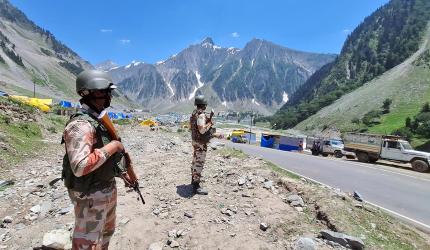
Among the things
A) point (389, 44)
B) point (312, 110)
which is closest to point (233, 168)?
point (312, 110)

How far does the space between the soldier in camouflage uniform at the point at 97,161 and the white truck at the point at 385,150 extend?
2574 centimetres

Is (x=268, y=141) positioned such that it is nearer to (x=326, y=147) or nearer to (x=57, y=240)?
(x=326, y=147)

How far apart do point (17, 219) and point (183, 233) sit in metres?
3.96

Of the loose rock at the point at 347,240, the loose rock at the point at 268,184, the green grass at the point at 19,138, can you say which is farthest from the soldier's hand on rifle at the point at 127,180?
the green grass at the point at 19,138

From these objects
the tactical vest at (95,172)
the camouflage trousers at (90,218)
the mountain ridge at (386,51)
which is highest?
the mountain ridge at (386,51)

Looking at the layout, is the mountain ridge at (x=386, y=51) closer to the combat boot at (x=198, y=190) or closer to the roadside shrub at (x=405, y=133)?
the roadside shrub at (x=405, y=133)

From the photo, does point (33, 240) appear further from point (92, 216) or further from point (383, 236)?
point (383, 236)

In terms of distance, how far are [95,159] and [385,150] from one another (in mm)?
A: 28625

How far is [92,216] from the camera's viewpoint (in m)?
3.93

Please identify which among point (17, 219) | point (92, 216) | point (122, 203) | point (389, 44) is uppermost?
point (389, 44)

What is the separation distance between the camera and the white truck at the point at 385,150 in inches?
1002

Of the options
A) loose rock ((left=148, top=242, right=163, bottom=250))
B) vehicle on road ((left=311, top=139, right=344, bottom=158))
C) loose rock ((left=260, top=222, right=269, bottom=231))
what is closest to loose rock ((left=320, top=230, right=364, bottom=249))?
loose rock ((left=260, top=222, right=269, bottom=231))

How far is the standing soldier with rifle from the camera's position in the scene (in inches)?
143

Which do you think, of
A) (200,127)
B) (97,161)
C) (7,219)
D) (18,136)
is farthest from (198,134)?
(18,136)
